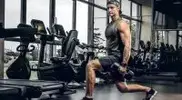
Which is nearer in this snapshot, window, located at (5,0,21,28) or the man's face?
the man's face

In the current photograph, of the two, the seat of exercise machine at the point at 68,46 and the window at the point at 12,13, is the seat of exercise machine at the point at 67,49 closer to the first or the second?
the seat of exercise machine at the point at 68,46

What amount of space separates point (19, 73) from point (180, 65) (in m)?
6.53

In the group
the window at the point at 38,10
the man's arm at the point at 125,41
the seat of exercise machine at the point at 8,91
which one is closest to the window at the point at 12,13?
the window at the point at 38,10

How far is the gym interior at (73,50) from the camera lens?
4.23m

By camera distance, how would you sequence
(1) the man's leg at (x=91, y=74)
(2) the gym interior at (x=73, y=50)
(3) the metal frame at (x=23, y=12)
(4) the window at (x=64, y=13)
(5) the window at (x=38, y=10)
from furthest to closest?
(4) the window at (x=64, y=13) < (5) the window at (x=38, y=10) < (3) the metal frame at (x=23, y=12) < (2) the gym interior at (x=73, y=50) < (1) the man's leg at (x=91, y=74)

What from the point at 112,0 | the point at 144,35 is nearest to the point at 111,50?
the point at 112,0

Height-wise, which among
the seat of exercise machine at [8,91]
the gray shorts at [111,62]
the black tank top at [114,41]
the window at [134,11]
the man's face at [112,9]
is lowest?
the seat of exercise machine at [8,91]

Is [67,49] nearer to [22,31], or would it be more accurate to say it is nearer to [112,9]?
[112,9]

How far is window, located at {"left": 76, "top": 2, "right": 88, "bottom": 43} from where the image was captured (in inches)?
335

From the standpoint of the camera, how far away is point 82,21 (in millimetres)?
8844

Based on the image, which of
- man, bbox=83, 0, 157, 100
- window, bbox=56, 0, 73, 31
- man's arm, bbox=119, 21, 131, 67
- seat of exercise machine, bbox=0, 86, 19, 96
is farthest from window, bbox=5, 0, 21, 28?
seat of exercise machine, bbox=0, 86, 19, 96

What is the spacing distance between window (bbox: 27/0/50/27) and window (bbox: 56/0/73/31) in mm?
451

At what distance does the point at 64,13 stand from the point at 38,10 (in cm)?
114

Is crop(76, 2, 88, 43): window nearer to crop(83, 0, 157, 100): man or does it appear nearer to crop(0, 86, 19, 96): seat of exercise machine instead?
crop(83, 0, 157, 100): man
